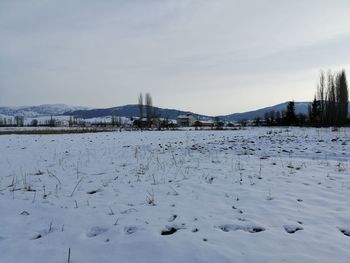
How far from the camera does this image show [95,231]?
4426mm

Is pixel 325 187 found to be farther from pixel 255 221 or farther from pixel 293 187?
pixel 255 221

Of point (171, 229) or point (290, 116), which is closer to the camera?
point (171, 229)

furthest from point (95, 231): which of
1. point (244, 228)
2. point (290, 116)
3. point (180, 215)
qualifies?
point (290, 116)

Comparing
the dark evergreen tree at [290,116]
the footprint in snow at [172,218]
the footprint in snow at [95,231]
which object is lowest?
the footprint in snow at [95,231]

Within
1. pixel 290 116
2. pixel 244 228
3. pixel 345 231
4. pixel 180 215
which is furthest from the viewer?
pixel 290 116

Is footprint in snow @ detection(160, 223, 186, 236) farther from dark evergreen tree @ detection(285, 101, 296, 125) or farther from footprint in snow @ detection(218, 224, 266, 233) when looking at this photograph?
dark evergreen tree @ detection(285, 101, 296, 125)

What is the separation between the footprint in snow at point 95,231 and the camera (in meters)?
4.32

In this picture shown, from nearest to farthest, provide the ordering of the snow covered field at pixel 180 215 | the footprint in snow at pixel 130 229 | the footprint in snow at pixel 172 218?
the snow covered field at pixel 180 215, the footprint in snow at pixel 130 229, the footprint in snow at pixel 172 218

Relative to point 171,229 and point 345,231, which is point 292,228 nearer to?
point 345,231

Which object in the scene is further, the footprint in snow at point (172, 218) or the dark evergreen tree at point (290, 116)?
the dark evergreen tree at point (290, 116)

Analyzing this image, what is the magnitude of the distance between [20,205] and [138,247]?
3108 mm

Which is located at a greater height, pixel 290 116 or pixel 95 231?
pixel 290 116

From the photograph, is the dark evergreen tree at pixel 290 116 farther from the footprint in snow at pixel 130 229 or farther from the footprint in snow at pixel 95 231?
the footprint in snow at pixel 95 231

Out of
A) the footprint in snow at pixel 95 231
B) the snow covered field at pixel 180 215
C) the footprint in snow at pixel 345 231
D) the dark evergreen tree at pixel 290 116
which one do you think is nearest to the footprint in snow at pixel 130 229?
the snow covered field at pixel 180 215
